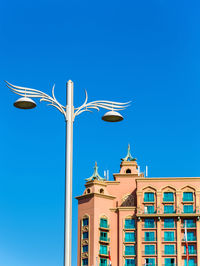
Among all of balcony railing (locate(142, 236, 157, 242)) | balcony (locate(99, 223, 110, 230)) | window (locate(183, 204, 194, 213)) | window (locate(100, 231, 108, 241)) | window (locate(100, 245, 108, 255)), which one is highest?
window (locate(183, 204, 194, 213))

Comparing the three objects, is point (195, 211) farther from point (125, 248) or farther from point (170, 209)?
point (125, 248)

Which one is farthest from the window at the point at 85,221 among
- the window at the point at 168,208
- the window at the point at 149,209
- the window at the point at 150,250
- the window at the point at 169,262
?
the window at the point at 169,262

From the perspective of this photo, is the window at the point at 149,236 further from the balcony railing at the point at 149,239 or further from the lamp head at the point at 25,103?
the lamp head at the point at 25,103

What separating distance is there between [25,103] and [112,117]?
3549mm

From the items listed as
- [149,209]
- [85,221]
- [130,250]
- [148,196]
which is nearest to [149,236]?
[130,250]

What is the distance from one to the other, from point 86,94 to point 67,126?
2200 millimetres

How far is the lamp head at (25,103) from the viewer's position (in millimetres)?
25234

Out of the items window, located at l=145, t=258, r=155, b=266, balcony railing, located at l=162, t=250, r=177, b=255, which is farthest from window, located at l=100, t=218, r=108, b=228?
balcony railing, located at l=162, t=250, r=177, b=255

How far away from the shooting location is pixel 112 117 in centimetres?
2672

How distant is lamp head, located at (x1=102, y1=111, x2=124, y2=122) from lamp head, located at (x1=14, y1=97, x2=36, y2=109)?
2984 millimetres

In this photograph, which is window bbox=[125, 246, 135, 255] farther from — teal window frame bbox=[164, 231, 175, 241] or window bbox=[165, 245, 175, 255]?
teal window frame bbox=[164, 231, 175, 241]

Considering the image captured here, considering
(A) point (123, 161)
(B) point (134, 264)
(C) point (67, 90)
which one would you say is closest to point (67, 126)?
(C) point (67, 90)

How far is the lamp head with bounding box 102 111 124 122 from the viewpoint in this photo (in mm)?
26516

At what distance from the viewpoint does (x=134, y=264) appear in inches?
4377
